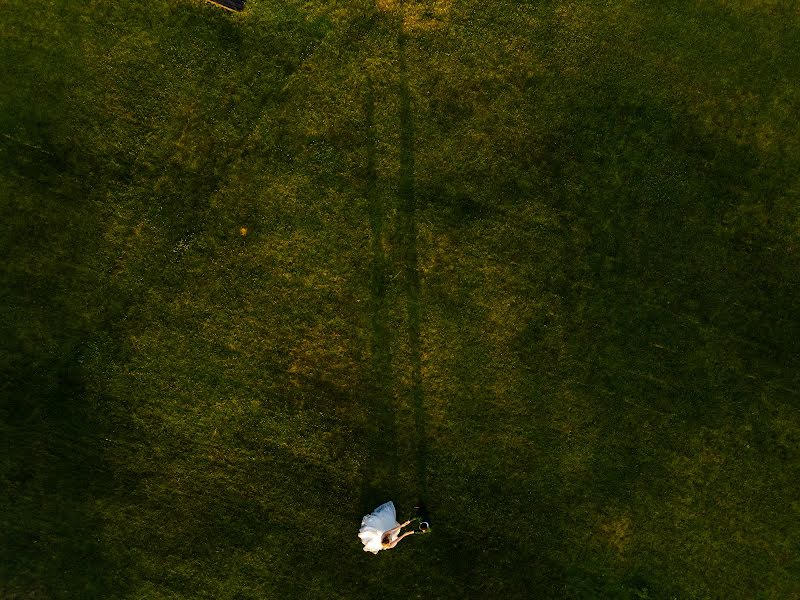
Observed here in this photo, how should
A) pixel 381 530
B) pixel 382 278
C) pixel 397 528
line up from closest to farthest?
pixel 381 530 → pixel 397 528 → pixel 382 278

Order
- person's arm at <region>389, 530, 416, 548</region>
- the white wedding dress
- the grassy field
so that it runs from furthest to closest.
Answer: the grassy field → person's arm at <region>389, 530, 416, 548</region> → the white wedding dress

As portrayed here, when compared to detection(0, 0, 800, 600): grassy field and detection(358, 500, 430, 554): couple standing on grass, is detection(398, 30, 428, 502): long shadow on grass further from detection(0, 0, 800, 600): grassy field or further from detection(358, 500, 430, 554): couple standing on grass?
detection(358, 500, 430, 554): couple standing on grass

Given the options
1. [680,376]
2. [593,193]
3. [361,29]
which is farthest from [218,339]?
[680,376]

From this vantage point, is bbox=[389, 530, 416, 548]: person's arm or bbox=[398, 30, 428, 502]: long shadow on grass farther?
bbox=[398, 30, 428, 502]: long shadow on grass

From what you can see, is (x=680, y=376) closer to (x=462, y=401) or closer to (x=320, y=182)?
(x=462, y=401)

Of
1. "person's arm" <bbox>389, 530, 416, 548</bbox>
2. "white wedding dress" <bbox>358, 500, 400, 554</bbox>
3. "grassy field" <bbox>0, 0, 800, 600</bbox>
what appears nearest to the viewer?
"white wedding dress" <bbox>358, 500, 400, 554</bbox>

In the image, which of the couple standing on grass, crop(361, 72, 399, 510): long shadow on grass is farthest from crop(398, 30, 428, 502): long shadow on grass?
the couple standing on grass

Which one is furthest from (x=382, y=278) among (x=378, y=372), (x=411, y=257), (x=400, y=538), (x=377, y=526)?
(x=400, y=538)

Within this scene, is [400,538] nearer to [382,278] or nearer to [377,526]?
[377,526]
